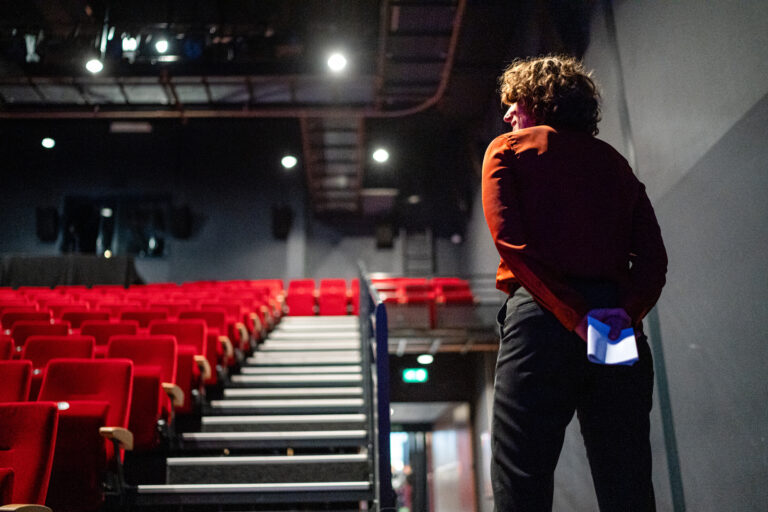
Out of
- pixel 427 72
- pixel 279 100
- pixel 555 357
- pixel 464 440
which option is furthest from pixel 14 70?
pixel 555 357

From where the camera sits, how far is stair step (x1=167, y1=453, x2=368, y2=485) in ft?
8.39

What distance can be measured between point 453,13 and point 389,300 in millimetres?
3389

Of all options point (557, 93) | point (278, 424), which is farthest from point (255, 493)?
point (557, 93)

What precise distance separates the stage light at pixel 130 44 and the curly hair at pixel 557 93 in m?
7.25

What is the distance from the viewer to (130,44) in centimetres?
720

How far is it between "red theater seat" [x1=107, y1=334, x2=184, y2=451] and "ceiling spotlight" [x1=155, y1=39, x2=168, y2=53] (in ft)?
17.3

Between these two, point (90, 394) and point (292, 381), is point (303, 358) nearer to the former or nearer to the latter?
point (292, 381)

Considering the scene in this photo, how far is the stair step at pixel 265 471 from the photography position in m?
2.56

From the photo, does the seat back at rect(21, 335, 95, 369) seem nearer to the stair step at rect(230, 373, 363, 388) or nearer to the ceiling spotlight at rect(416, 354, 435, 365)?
the stair step at rect(230, 373, 363, 388)

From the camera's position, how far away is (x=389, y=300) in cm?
689

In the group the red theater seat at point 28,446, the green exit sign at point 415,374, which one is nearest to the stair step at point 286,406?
the red theater seat at point 28,446

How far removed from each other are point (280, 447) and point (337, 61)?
5389 millimetres

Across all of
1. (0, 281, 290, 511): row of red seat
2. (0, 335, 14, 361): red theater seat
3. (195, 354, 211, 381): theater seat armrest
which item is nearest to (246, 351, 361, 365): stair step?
(0, 281, 290, 511): row of red seat

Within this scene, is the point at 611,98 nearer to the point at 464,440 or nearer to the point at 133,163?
the point at 464,440
